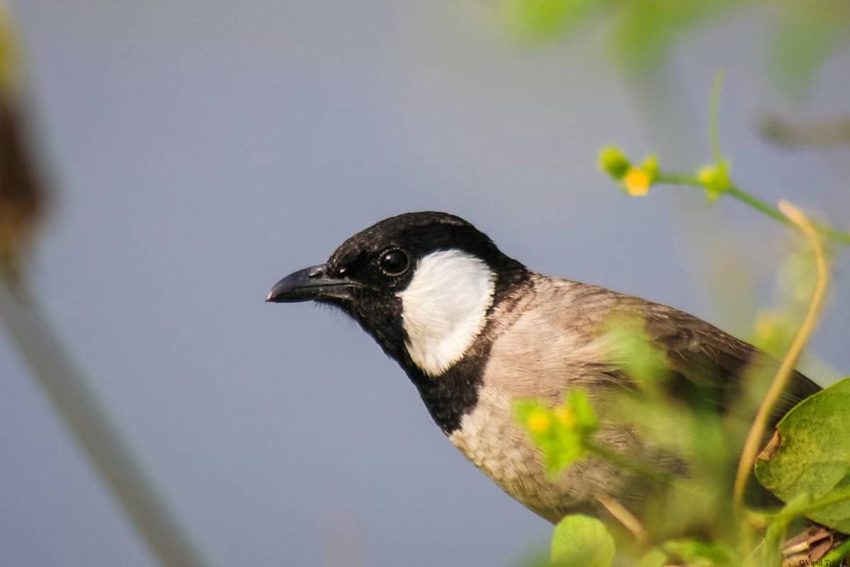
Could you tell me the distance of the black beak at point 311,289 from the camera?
10.3 ft

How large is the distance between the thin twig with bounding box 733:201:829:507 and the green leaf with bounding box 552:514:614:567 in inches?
6.0

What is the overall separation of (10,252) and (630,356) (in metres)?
0.88

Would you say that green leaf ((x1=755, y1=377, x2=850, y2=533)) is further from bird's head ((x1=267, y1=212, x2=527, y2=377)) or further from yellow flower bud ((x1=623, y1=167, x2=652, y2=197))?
bird's head ((x1=267, y1=212, x2=527, y2=377))

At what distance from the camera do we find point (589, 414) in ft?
3.73

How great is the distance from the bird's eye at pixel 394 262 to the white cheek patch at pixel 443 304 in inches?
1.5

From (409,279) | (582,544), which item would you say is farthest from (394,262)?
(582,544)

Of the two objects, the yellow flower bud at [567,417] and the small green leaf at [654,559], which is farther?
the small green leaf at [654,559]

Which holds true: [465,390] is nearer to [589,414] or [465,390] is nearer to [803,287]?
[803,287]

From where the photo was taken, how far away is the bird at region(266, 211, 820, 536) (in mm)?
2417

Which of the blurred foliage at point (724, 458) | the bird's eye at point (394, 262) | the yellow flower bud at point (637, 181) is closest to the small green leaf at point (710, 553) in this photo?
the blurred foliage at point (724, 458)

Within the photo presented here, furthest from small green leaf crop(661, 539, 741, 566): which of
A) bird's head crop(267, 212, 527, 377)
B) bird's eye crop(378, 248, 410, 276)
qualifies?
bird's eye crop(378, 248, 410, 276)

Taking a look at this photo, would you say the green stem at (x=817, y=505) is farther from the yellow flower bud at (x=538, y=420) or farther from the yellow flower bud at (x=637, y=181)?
the yellow flower bud at (x=637, y=181)

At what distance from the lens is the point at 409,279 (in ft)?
10.3

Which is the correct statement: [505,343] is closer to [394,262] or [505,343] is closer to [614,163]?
[394,262]
